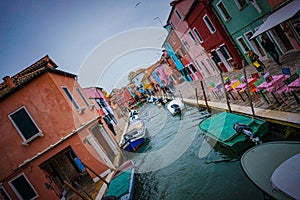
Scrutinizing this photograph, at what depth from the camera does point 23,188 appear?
10.3m

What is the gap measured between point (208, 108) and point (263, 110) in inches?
220

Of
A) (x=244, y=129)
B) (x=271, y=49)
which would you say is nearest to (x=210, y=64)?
(x=271, y=49)

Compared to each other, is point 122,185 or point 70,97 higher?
point 70,97

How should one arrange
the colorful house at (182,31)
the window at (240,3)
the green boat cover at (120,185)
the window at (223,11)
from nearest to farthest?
the green boat cover at (120,185) < the window at (240,3) < the window at (223,11) < the colorful house at (182,31)

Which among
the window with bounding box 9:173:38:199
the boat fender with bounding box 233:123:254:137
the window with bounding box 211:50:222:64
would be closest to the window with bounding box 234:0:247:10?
the window with bounding box 211:50:222:64

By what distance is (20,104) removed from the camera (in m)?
10.5

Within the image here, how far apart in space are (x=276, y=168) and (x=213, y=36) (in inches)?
636

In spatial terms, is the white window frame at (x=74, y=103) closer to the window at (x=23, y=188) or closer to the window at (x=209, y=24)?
the window at (x=23, y=188)

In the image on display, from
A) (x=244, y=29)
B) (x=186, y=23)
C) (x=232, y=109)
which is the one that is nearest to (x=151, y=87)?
(x=186, y=23)

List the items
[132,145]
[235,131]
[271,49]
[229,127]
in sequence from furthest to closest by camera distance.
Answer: [132,145] < [271,49] < [229,127] < [235,131]

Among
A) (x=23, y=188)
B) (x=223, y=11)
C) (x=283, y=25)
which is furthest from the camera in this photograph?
(x=223, y=11)

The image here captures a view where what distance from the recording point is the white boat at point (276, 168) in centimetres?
372

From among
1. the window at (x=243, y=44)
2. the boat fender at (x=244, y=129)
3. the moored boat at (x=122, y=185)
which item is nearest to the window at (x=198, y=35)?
the window at (x=243, y=44)

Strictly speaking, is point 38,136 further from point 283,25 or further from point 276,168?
point 283,25
